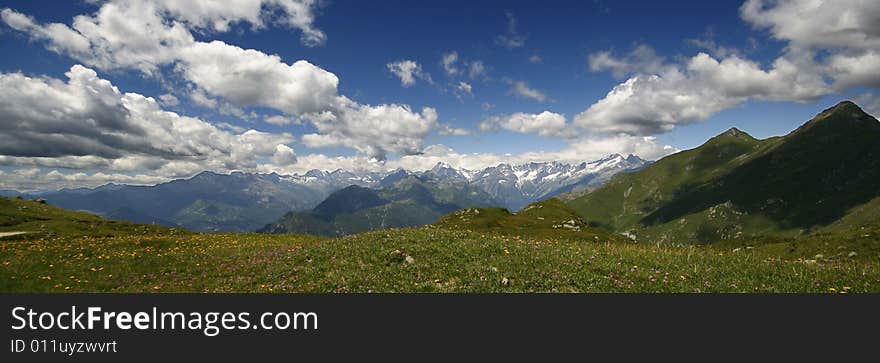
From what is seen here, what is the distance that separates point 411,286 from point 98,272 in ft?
65.4

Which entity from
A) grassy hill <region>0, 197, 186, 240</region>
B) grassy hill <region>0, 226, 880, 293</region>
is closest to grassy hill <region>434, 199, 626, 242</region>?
grassy hill <region>0, 226, 880, 293</region>

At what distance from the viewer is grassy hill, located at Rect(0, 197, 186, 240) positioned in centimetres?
6162

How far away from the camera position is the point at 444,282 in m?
15.1

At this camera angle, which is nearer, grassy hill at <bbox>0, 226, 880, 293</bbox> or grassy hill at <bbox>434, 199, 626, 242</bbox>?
grassy hill at <bbox>0, 226, 880, 293</bbox>

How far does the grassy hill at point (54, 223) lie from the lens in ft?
202

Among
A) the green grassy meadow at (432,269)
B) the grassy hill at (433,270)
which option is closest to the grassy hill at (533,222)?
the green grassy meadow at (432,269)

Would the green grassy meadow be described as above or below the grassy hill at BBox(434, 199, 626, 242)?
above

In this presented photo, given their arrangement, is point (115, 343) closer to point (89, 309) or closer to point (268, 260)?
point (89, 309)

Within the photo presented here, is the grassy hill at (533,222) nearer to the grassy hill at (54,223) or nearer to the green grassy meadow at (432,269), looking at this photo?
the green grassy meadow at (432,269)

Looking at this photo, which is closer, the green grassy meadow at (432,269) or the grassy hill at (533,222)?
the green grassy meadow at (432,269)

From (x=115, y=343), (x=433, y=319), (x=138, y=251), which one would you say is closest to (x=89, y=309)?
(x=115, y=343)

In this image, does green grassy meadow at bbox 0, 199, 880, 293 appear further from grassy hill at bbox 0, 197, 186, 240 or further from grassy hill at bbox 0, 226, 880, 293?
grassy hill at bbox 0, 197, 186, 240

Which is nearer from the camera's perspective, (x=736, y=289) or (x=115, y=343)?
(x=115, y=343)

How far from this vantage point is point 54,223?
66875mm
